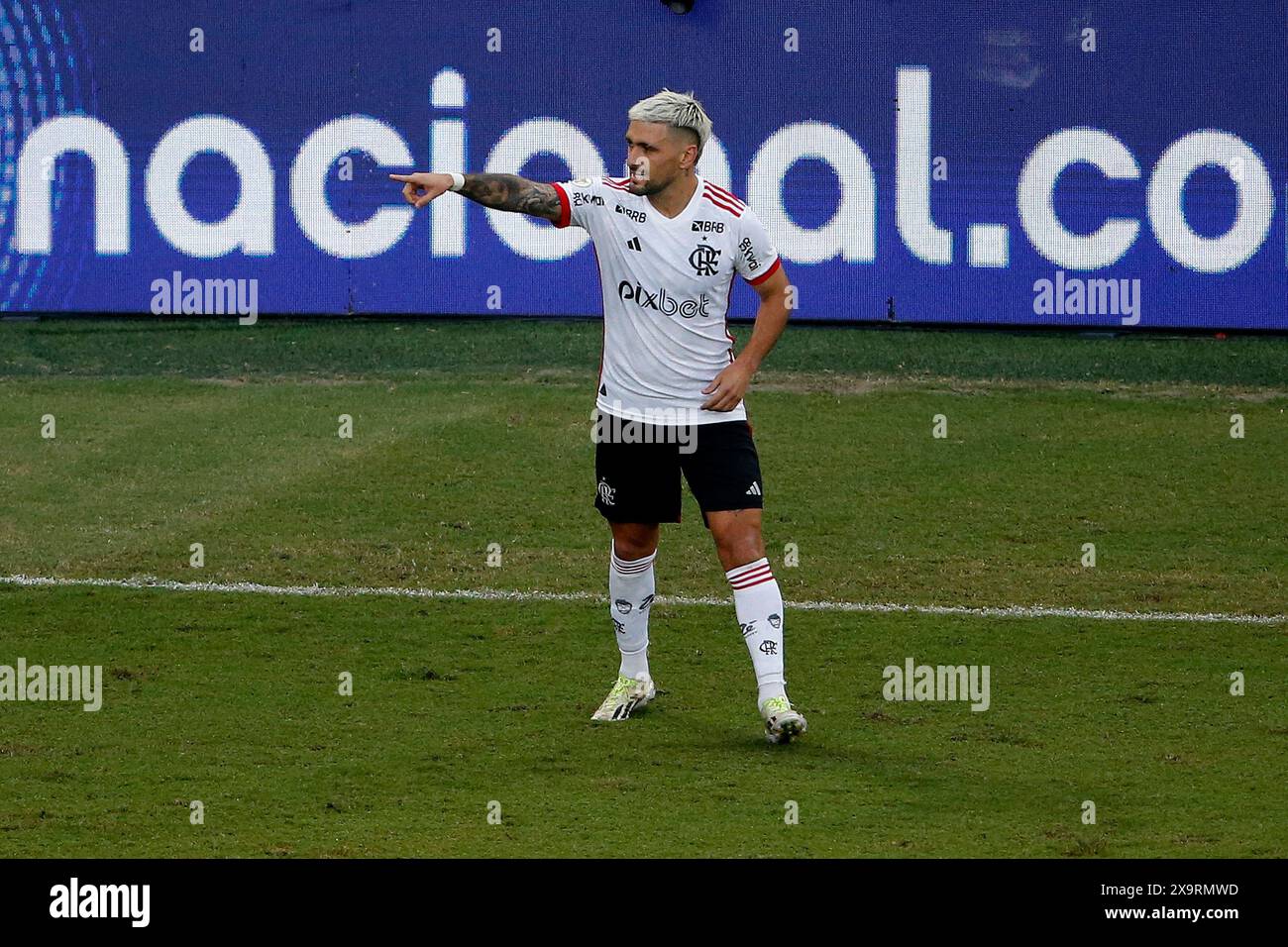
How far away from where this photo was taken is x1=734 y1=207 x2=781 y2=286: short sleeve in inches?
283

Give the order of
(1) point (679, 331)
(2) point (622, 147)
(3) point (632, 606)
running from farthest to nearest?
(2) point (622, 147) < (3) point (632, 606) < (1) point (679, 331)

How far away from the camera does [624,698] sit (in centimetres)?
757

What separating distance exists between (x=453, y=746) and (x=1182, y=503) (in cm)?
601

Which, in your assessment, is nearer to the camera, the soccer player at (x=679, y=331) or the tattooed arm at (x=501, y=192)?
the tattooed arm at (x=501, y=192)

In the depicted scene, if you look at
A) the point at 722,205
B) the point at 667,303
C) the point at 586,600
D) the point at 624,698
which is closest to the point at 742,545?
the point at 624,698

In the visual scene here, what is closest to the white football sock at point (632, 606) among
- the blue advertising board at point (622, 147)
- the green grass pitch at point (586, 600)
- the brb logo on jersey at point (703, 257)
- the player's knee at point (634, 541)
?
the player's knee at point (634, 541)

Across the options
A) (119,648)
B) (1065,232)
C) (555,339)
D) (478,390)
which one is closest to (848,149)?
(1065,232)

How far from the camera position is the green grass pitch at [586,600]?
6328mm

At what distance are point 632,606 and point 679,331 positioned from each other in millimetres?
1161

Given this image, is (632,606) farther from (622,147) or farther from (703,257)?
(622,147)

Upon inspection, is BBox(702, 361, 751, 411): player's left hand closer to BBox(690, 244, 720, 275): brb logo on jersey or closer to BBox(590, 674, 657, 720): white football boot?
BBox(690, 244, 720, 275): brb logo on jersey

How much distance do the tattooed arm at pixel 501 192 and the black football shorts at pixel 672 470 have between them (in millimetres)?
855

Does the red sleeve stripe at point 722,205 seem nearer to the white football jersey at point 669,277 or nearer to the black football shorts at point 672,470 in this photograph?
the white football jersey at point 669,277

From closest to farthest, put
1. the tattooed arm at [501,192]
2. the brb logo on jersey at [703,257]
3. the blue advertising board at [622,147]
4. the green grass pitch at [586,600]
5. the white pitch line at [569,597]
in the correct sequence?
the green grass pitch at [586,600] → the tattooed arm at [501,192] → the brb logo on jersey at [703,257] → the white pitch line at [569,597] → the blue advertising board at [622,147]
